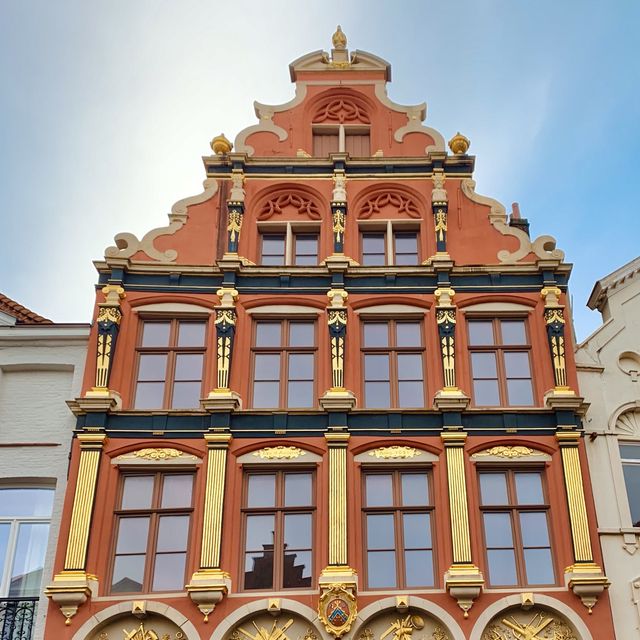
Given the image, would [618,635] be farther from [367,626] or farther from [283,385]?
[283,385]

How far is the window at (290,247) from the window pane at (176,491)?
16.4 ft

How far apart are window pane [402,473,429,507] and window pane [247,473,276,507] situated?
7.62 feet

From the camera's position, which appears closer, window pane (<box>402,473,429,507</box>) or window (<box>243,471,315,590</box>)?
window (<box>243,471,315,590</box>)

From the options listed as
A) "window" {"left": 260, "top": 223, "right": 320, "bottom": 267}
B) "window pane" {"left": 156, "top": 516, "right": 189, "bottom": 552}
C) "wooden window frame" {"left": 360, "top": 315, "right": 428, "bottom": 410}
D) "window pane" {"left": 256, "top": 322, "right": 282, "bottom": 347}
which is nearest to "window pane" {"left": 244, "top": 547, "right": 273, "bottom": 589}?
"window pane" {"left": 156, "top": 516, "right": 189, "bottom": 552}

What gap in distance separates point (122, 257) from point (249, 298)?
268 cm

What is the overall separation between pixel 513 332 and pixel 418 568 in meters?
5.19

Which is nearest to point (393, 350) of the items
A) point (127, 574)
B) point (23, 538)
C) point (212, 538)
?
point (212, 538)

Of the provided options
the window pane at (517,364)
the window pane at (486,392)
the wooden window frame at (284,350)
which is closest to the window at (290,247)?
the wooden window frame at (284,350)

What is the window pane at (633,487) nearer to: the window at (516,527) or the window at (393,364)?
the window at (516,527)

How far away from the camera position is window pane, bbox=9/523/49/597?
1752 centimetres

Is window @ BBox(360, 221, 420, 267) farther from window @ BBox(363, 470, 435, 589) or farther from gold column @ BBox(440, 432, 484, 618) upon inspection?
window @ BBox(363, 470, 435, 589)

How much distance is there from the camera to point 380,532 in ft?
57.1

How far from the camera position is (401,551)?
17.2 m

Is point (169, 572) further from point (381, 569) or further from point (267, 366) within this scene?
point (267, 366)
